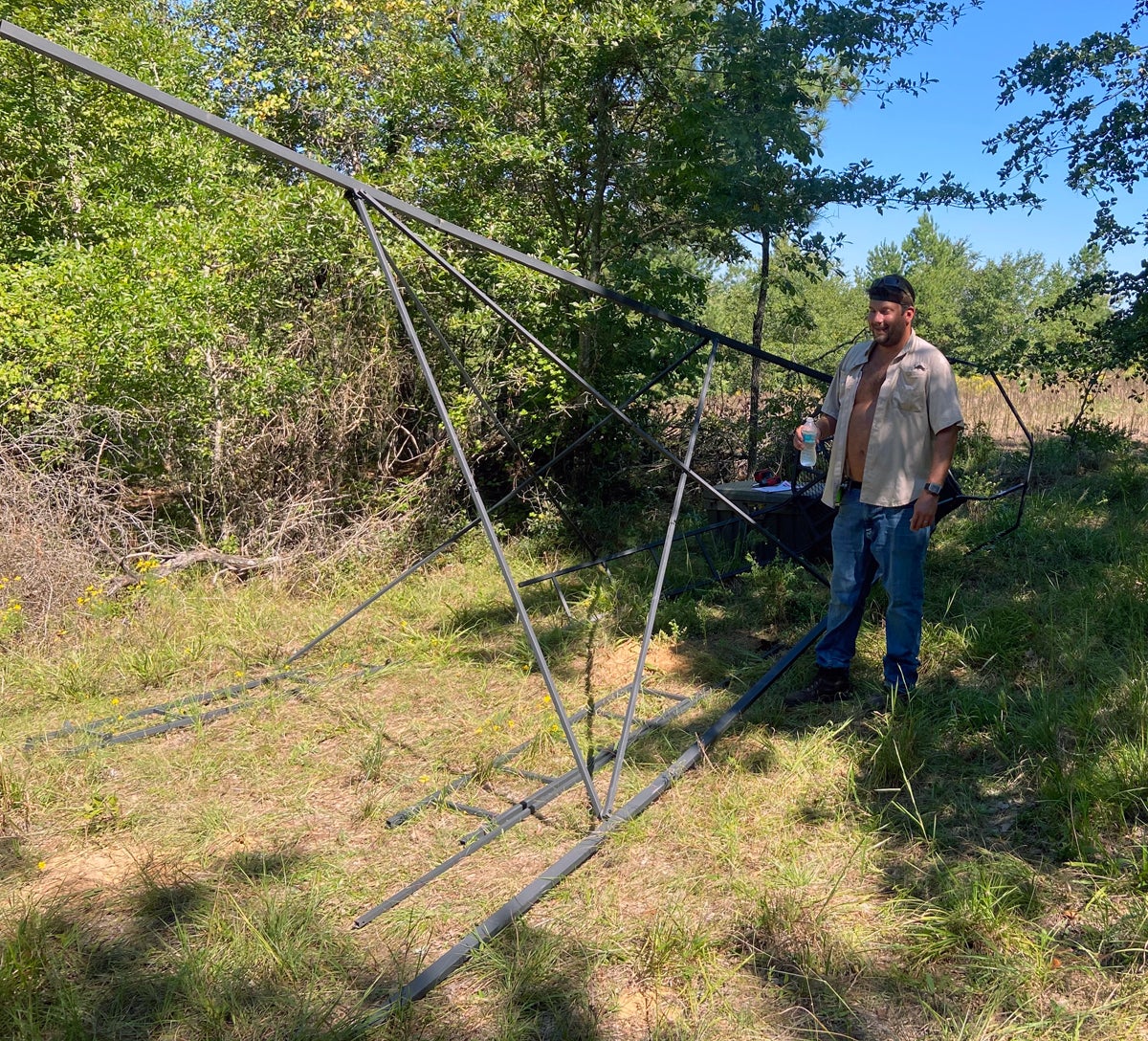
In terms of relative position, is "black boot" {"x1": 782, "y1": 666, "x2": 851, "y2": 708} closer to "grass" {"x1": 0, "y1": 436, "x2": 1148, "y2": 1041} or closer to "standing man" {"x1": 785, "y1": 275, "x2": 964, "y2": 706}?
"grass" {"x1": 0, "y1": 436, "x2": 1148, "y2": 1041}

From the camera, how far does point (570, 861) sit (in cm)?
292

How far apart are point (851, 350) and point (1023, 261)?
144 feet

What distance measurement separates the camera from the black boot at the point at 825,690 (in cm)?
412

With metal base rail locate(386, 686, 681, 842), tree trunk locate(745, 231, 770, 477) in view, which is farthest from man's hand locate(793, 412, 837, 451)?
tree trunk locate(745, 231, 770, 477)

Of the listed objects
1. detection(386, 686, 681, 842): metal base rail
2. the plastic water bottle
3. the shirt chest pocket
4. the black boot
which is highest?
the shirt chest pocket

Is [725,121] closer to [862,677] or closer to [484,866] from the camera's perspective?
[862,677]

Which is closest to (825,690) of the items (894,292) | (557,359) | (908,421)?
(908,421)

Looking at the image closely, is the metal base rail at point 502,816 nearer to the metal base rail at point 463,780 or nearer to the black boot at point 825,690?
the metal base rail at point 463,780

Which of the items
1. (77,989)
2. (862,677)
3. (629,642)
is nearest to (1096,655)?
(862,677)

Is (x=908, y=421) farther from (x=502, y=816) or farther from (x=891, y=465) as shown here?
(x=502, y=816)

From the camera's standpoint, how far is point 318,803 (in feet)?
11.4

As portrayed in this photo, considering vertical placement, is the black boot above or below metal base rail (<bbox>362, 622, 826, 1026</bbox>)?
above

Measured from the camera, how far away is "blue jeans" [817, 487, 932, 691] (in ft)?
12.1

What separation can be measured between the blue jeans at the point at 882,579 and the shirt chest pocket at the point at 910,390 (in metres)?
0.42
